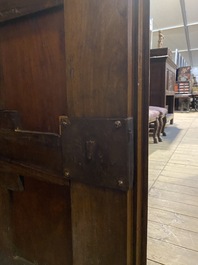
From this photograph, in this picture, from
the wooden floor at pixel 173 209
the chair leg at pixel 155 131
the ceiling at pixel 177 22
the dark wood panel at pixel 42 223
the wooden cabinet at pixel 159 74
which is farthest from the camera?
the ceiling at pixel 177 22

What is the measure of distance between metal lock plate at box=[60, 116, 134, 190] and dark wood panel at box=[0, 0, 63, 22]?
0.69 feet

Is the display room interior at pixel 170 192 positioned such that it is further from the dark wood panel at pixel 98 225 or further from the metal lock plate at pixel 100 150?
the metal lock plate at pixel 100 150

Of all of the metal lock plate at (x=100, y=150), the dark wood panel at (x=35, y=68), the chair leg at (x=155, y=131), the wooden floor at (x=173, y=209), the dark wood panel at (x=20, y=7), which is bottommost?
the wooden floor at (x=173, y=209)

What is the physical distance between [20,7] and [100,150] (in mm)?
325

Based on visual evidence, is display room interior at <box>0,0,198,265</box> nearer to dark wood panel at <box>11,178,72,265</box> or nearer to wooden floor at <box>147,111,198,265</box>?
dark wood panel at <box>11,178,72,265</box>

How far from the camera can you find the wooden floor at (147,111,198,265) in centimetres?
76

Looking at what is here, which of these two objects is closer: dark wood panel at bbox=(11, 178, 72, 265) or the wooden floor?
dark wood panel at bbox=(11, 178, 72, 265)

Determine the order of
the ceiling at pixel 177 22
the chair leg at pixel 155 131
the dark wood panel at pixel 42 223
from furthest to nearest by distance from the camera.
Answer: the ceiling at pixel 177 22
the chair leg at pixel 155 131
the dark wood panel at pixel 42 223

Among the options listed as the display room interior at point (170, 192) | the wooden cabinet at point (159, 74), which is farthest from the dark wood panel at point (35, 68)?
the wooden cabinet at point (159, 74)

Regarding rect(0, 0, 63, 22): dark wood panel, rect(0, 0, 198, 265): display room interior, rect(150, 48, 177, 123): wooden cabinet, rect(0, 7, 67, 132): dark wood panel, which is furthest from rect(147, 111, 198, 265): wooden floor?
rect(150, 48, 177, 123): wooden cabinet

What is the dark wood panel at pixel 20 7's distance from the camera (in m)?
0.39

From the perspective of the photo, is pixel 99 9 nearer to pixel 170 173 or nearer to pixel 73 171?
pixel 73 171

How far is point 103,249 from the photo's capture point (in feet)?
1.37

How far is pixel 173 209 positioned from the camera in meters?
1.04
